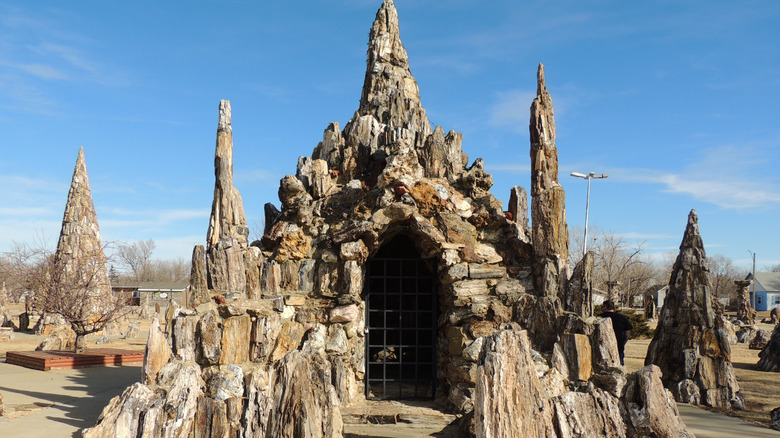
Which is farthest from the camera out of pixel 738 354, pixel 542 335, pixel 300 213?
pixel 738 354

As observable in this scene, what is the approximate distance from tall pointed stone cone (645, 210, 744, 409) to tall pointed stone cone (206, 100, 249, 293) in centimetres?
812

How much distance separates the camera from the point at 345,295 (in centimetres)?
895

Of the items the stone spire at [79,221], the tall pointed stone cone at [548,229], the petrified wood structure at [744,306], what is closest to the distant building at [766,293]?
the petrified wood structure at [744,306]

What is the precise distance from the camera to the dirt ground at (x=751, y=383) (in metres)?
10.0

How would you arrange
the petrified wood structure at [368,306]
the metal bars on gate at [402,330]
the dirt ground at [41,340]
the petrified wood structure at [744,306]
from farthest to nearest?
the petrified wood structure at [744,306], the dirt ground at [41,340], the metal bars on gate at [402,330], the petrified wood structure at [368,306]

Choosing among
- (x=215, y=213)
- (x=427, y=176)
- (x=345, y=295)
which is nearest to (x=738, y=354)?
(x=427, y=176)

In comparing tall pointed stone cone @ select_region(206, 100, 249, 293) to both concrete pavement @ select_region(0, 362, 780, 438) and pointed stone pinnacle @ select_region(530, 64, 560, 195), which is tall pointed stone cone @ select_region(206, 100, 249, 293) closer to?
concrete pavement @ select_region(0, 362, 780, 438)

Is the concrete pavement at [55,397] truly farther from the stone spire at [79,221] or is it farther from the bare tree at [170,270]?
the bare tree at [170,270]

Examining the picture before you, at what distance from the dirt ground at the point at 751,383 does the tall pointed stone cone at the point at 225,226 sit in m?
8.32

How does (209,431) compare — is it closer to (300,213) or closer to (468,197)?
(300,213)

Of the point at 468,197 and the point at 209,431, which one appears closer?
the point at 209,431

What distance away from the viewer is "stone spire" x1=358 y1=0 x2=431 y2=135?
11.4 m

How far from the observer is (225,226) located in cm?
866

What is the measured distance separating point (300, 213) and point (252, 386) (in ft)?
11.8
